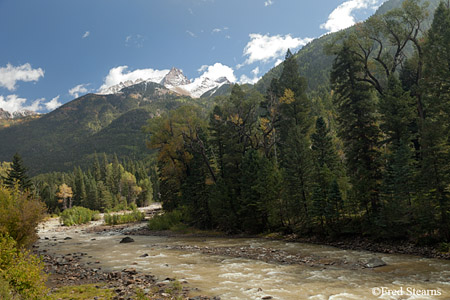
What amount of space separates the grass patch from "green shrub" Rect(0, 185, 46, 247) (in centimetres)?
705

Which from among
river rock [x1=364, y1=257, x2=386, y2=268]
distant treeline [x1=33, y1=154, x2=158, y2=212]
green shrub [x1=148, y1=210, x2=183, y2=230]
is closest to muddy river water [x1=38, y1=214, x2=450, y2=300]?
river rock [x1=364, y1=257, x2=386, y2=268]

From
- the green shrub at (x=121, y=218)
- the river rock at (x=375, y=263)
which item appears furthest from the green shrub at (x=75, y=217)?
the river rock at (x=375, y=263)

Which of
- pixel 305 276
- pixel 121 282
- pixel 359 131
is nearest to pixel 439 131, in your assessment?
pixel 359 131

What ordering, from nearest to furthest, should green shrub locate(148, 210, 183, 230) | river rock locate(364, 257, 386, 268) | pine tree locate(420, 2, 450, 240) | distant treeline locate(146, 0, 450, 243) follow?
river rock locate(364, 257, 386, 268) < pine tree locate(420, 2, 450, 240) < distant treeline locate(146, 0, 450, 243) < green shrub locate(148, 210, 183, 230)

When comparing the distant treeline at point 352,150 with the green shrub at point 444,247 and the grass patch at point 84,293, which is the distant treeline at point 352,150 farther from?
the grass patch at point 84,293

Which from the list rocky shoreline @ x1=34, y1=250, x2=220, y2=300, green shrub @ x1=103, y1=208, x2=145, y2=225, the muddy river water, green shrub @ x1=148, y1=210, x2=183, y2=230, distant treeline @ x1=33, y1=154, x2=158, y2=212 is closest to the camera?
the muddy river water

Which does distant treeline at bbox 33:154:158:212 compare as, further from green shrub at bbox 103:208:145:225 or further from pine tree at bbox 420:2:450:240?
pine tree at bbox 420:2:450:240

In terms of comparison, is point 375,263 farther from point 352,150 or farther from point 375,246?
point 352,150

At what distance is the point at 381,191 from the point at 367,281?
9.65 m

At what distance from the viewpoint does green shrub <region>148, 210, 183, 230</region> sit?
4106 centimetres

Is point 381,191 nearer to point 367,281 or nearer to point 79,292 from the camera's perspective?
point 367,281

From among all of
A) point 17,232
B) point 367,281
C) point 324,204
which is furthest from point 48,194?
point 367,281

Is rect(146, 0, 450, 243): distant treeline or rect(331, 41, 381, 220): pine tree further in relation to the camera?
rect(331, 41, 381, 220): pine tree

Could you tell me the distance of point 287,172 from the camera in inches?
1048
